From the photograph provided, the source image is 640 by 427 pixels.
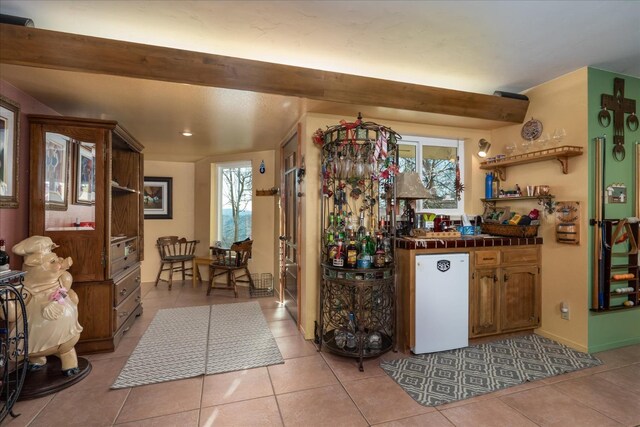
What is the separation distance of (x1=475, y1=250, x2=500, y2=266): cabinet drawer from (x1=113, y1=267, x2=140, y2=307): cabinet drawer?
3302 mm

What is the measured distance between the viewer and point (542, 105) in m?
2.99

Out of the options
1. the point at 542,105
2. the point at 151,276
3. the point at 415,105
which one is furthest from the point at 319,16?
the point at 151,276

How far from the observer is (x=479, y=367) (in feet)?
7.86

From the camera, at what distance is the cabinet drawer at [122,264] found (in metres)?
2.77

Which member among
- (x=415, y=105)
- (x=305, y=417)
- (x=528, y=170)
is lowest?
(x=305, y=417)

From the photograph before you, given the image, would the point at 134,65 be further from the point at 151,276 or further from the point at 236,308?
the point at 151,276

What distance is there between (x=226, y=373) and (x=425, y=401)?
4.76 feet

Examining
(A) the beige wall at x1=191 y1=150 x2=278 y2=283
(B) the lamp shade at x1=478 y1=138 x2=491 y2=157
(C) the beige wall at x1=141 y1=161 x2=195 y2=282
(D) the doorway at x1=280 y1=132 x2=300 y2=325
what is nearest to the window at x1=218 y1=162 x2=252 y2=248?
(A) the beige wall at x1=191 y1=150 x2=278 y2=283

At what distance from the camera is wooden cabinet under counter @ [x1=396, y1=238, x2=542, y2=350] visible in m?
2.62

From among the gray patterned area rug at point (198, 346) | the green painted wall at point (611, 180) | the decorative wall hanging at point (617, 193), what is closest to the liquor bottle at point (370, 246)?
the gray patterned area rug at point (198, 346)

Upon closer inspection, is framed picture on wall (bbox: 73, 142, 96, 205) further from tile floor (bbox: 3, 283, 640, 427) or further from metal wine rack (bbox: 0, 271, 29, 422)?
tile floor (bbox: 3, 283, 640, 427)

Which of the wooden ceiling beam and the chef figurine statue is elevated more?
the wooden ceiling beam

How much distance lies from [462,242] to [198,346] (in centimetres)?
260

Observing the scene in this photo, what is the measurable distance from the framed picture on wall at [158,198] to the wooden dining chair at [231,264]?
134 cm
